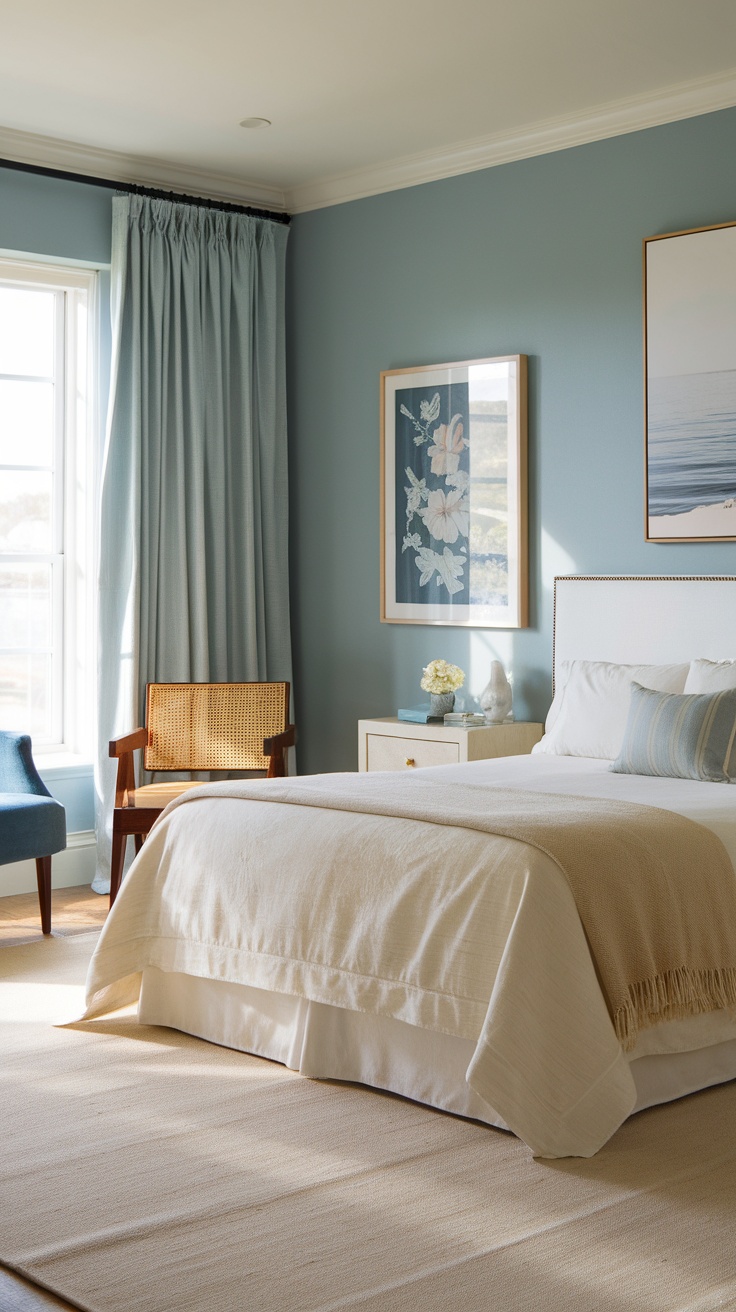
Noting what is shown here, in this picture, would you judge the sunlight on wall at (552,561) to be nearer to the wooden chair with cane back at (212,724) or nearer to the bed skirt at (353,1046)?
the wooden chair with cane back at (212,724)

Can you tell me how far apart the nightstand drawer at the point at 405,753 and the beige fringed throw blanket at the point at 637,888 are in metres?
1.68

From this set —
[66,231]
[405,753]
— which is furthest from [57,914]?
[66,231]

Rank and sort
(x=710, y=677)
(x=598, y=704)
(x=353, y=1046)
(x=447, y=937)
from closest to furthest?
(x=447, y=937) < (x=353, y=1046) < (x=710, y=677) < (x=598, y=704)

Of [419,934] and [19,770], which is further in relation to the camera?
[19,770]

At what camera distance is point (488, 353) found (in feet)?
17.6

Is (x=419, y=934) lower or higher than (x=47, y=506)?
lower

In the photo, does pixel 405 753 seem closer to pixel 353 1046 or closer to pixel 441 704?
pixel 441 704

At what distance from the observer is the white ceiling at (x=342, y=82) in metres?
4.13

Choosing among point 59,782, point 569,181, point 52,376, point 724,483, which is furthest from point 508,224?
point 59,782

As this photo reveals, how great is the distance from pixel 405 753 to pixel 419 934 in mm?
2197

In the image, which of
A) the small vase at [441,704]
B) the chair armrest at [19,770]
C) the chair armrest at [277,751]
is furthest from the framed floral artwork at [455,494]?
the chair armrest at [19,770]

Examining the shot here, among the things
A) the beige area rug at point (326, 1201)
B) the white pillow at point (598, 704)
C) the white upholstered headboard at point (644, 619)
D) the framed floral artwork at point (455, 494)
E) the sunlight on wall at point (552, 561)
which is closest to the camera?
the beige area rug at point (326, 1201)

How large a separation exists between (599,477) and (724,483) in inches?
21.9

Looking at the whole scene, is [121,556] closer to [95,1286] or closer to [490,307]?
[490,307]
